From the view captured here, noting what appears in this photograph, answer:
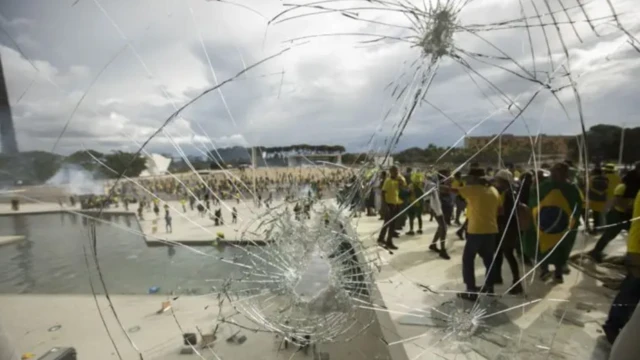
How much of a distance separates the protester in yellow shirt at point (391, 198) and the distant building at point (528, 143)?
366 millimetres

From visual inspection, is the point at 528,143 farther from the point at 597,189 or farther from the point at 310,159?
the point at 310,159

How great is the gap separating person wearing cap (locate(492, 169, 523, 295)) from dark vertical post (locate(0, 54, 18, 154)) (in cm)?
276

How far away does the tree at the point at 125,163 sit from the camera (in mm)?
1625

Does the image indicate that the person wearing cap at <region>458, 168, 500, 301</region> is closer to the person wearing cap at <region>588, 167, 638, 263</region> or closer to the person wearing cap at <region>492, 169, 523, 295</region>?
the person wearing cap at <region>492, 169, 523, 295</region>

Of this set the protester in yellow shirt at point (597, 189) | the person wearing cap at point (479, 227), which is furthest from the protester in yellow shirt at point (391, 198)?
the protester in yellow shirt at point (597, 189)

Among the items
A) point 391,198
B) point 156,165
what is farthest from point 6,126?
point 391,198

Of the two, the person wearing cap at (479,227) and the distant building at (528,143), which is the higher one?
the distant building at (528,143)

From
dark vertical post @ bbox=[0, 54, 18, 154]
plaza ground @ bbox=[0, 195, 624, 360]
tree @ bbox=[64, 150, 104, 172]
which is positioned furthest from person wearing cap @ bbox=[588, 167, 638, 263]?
dark vertical post @ bbox=[0, 54, 18, 154]

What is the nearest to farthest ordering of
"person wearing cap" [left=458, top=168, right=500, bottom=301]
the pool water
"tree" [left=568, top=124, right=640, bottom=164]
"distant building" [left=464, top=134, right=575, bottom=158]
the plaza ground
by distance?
"tree" [left=568, top=124, right=640, bottom=164]
"distant building" [left=464, top=134, right=575, bottom=158]
the plaza ground
"person wearing cap" [left=458, top=168, right=500, bottom=301]
the pool water

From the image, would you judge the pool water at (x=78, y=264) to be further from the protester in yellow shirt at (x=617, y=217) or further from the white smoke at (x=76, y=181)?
the protester in yellow shirt at (x=617, y=217)

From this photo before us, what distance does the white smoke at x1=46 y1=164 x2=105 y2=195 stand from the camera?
5.88 ft

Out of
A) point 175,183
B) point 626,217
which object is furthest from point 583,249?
point 175,183

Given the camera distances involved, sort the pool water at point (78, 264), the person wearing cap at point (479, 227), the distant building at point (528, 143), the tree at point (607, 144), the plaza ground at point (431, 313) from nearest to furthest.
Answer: the tree at point (607, 144) → the distant building at point (528, 143) → the plaza ground at point (431, 313) → the person wearing cap at point (479, 227) → the pool water at point (78, 264)

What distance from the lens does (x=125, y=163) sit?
1638 millimetres
